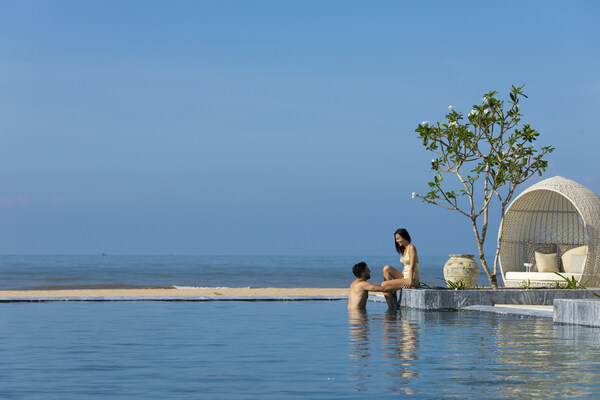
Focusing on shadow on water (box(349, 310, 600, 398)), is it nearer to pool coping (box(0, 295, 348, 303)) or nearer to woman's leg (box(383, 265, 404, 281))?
woman's leg (box(383, 265, 404, 281))

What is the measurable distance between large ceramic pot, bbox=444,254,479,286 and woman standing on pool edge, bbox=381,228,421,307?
3.93 feet

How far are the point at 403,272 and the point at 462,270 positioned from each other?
159cm

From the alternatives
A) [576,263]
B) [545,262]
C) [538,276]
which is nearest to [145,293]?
[538,276]

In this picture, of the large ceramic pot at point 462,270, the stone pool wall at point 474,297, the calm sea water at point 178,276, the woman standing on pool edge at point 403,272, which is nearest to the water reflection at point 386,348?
the woman standing on pool edge at point 403,272

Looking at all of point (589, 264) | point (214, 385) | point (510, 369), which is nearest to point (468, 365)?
point (510, 369)

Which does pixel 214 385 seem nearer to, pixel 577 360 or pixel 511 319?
pixel 577 360

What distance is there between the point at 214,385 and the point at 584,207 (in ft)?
40.1

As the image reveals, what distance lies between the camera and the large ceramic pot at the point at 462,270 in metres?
15.1

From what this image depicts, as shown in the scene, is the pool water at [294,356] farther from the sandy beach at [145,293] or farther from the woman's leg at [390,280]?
the sandy beach at [145,293]

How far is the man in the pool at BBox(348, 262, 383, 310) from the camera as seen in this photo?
43.4ft

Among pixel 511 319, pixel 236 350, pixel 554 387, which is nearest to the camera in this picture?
pixel 554 387

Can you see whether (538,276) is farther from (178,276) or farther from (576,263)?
(178,276)

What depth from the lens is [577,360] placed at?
25.2ft

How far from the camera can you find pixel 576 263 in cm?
1794
